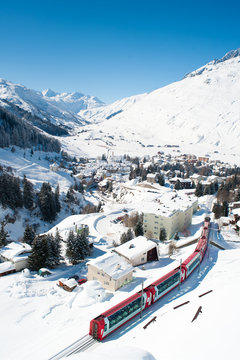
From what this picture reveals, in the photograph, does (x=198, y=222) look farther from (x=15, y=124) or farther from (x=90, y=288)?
(x=15, y=124)

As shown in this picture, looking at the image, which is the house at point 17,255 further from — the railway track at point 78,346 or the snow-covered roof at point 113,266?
the railway track at point 78,346

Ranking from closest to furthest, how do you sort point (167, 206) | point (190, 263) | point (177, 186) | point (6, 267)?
point (190, 263) < point (6, 267) < point (167, 206) < point (177, 186)

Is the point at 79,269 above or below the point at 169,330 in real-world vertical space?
below

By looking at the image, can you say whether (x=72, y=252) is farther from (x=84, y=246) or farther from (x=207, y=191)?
(x=207, y=191)

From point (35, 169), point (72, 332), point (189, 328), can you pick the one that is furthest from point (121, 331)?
point (35, 169)

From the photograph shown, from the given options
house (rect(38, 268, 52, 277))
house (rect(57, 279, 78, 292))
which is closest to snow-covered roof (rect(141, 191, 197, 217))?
house (rect(38, 268, 52, 277))

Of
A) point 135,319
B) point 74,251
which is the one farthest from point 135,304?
point 74,251
